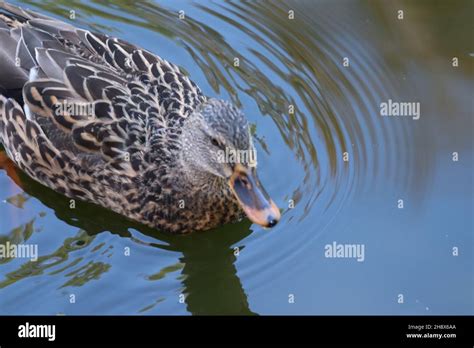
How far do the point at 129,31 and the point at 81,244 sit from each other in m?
3.09

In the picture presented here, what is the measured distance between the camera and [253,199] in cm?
773

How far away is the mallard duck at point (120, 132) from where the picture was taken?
27.7 ft

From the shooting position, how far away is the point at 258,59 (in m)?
10.4

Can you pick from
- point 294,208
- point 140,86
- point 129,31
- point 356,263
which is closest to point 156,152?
point 140,86

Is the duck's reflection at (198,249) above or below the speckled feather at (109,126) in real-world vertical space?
below

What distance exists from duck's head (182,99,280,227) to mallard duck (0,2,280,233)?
0.03m

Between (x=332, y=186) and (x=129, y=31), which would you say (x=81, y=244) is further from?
(x=129, y=31)
